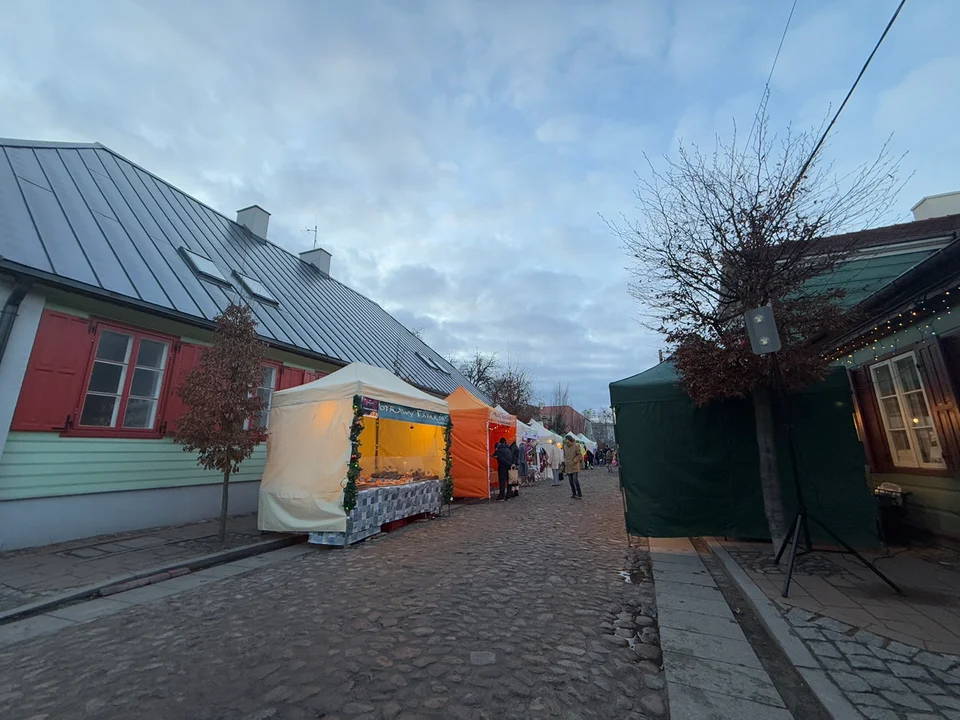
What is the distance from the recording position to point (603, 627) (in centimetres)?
371

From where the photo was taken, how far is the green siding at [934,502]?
571 cm

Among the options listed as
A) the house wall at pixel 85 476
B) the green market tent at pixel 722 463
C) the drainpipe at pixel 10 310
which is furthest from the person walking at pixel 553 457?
the drainpipe at pixel 10 310

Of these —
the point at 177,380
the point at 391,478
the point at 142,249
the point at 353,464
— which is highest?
the point at 142,249

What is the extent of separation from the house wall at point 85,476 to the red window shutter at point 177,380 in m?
0.22

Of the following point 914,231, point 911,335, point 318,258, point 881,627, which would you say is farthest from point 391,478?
point 318,258

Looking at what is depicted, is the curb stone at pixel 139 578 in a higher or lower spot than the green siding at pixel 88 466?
lower

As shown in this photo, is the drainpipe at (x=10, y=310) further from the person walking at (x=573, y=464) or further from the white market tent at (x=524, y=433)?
the white market tent at (x=524, y=433)

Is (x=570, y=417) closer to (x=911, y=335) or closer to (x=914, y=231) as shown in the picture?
(x=914, y=231)

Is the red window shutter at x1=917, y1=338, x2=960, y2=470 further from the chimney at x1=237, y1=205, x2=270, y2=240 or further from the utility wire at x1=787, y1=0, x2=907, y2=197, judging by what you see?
the chimney at x1=237, y1=205, x2=270, y2=240

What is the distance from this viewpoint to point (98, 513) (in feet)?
22.1

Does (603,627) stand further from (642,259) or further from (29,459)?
(29,459)

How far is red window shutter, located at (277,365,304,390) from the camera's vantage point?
33.8 ft

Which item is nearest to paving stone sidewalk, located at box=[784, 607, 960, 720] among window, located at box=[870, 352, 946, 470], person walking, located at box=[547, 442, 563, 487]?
window, located at box=[870, 352, 946, 470]

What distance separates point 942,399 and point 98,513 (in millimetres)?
12529
